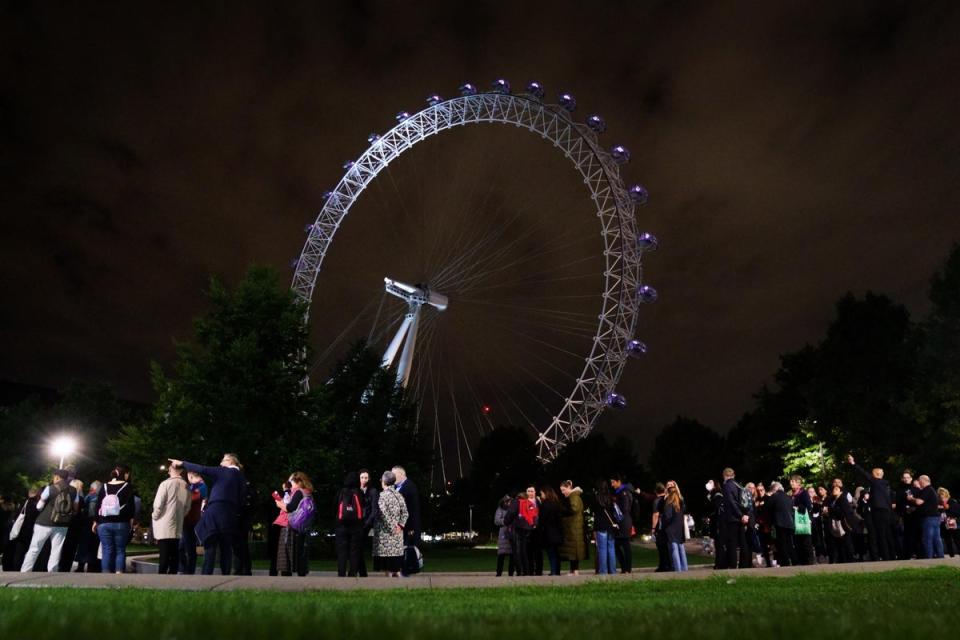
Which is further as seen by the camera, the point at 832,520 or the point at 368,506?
the point at 832,520

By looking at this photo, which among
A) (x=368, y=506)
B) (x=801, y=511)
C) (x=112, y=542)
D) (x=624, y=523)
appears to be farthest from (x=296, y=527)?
(x=801, y=511)

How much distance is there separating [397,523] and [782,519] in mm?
8574

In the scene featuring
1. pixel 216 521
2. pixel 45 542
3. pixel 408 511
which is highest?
pixel 408 511

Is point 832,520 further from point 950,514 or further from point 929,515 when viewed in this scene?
point 950,514

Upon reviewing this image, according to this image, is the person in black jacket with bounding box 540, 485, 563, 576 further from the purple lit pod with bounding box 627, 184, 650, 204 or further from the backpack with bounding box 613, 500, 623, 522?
the purple lit pod with bounding box 627, 184, 650, 204

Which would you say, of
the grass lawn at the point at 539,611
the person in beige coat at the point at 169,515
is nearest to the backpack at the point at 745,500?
the grass lawn at the point at 539,611

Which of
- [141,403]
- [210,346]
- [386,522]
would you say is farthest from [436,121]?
[141,403]

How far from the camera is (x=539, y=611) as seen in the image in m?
6.67

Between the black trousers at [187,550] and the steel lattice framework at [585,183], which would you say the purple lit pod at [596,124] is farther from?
the black trousers at [187,550]

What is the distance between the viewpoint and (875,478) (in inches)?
682

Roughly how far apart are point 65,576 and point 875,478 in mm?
15507

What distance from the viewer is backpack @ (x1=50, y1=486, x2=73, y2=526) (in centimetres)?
1380

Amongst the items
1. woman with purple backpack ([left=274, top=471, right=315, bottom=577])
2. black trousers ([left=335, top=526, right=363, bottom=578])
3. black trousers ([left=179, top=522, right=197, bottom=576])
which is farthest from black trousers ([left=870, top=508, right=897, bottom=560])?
black trousers ([left=179, top=522, right=197, bottom=576])

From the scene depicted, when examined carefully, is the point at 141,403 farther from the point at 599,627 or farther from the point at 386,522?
the point at 599,627
